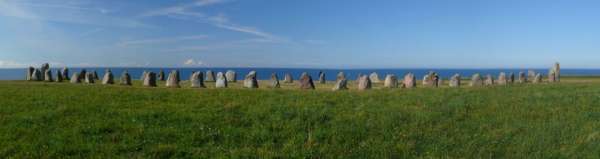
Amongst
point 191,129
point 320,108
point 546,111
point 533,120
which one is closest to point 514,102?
point 546,111

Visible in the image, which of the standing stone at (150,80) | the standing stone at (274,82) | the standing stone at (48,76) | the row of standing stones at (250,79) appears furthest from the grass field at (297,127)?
the standing stone at (48,76)

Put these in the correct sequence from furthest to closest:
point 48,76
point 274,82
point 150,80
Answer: point 48,76 → point 274,82 → point 150,80

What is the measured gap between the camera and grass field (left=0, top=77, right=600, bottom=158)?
10.9m

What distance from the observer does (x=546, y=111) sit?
15789mm

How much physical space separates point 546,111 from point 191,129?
11.5 metres

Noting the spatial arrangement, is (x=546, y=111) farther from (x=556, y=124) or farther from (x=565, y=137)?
(x=565, y=137)

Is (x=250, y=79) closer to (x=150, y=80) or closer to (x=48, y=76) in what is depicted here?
(x=150, y=80)

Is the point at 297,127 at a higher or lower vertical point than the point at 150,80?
lower

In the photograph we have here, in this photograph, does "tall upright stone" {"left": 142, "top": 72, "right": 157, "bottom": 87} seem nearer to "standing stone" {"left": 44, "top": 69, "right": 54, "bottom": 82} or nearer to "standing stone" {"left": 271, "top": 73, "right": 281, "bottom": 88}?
"standing stone" {"left": 271, "top": 73, "right": 281, "bottom": 88}

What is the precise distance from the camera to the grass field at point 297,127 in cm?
1095

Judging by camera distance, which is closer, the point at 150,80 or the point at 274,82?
the point at 150,80

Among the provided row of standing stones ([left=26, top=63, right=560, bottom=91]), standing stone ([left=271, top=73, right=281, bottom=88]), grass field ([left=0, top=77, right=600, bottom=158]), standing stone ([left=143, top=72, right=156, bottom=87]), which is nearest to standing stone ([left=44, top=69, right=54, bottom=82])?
row of standing stones ([left=26, top=63, right=560, bottom=91])

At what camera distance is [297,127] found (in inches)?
523

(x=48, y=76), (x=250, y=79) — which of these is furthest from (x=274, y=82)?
(x=48, y=76)
